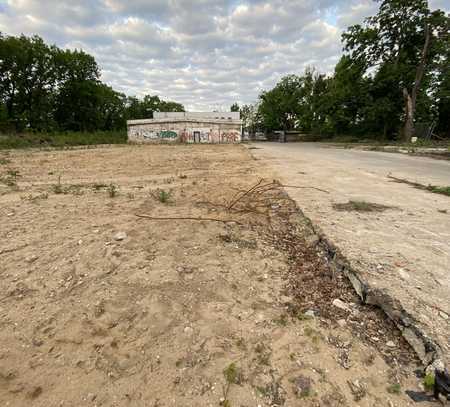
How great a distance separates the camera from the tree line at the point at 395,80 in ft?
59.7

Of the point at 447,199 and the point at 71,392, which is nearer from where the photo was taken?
the point at 71,392

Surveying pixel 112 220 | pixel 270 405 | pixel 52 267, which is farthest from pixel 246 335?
pixel 112 220

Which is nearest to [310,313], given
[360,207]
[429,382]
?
[429,382]

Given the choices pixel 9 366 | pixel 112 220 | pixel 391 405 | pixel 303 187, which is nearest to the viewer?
pixel 391 405

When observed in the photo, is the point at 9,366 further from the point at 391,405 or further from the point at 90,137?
the point at 90,137

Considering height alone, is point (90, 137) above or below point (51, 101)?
below

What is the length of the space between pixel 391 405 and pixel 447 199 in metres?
4.40

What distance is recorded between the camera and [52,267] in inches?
85.2

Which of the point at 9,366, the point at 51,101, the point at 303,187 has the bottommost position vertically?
the point at 9,366

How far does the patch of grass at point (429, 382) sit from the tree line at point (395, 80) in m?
23.3

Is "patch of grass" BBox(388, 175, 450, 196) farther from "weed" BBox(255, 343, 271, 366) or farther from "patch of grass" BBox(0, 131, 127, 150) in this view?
"patch of grass" BBox(0, 131, 127, 150)

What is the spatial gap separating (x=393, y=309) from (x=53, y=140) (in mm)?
27269

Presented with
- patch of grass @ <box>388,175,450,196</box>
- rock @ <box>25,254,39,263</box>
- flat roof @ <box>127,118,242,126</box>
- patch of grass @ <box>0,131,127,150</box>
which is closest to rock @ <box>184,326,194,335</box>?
rock @ <box>25,254,39,263</box>

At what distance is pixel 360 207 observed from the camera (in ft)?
11.5
